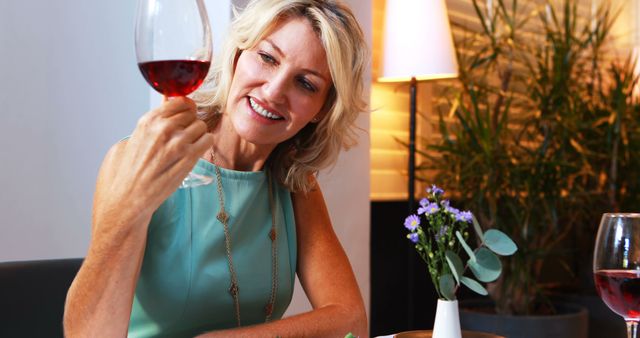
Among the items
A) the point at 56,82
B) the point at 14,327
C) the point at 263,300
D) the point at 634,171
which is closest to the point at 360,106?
the point at 263,300

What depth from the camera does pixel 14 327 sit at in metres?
1.55

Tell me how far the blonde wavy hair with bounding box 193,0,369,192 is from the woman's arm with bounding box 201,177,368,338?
0.08 m

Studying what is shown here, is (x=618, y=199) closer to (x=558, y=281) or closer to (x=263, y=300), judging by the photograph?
(x=558, y=281)

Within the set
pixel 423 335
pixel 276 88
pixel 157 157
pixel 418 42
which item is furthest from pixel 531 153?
pixel 157 157

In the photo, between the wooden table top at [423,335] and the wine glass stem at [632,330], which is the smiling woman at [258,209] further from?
the wine glass stem at [632,330]

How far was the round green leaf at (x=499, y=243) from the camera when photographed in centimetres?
133

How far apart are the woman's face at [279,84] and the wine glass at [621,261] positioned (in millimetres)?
722

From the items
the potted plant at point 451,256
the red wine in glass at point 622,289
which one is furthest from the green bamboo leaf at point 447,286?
the red wine in glass at point 622,289

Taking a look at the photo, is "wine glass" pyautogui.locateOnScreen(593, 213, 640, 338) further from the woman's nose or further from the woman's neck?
the woman's neck

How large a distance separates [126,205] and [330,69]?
2.01 feet

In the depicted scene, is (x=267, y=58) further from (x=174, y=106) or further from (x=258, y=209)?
(x=174, y=106)

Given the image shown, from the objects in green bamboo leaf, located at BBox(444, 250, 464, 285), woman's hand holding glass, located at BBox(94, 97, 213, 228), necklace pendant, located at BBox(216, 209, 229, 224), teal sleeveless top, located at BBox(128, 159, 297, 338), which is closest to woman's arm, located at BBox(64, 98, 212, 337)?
woman's hand holding glass, located at BBox(94, 97, 213, 228)

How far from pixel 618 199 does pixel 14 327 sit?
12.5 ft

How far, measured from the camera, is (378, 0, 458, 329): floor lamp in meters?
3.51
